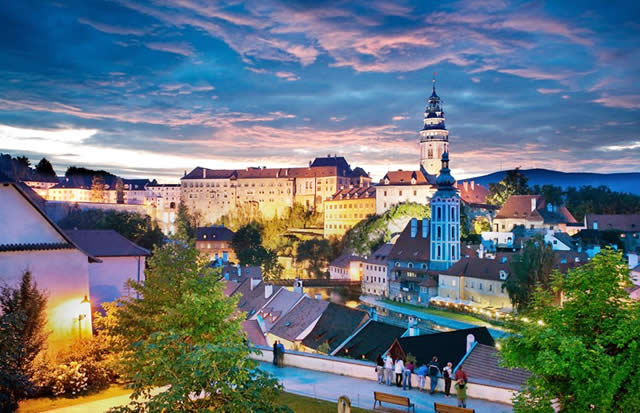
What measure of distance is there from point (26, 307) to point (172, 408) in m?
9.32

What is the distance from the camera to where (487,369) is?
18562 millimetres

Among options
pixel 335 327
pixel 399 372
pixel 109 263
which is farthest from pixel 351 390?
pixel 335 327

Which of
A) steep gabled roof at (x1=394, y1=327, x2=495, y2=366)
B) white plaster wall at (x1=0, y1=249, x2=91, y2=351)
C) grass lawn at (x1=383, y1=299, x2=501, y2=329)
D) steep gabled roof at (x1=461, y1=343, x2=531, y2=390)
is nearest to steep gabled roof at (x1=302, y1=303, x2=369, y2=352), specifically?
→ steep gabled roof at (x1=394, y1=327, x2=495, y2=366)

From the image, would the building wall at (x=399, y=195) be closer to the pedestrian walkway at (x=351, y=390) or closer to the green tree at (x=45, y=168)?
the green tree at (x=45, y=168)

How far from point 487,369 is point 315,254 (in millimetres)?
95402

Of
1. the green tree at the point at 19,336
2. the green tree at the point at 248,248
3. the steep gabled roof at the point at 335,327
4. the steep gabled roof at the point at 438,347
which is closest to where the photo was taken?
the green tree at the point at 19,336

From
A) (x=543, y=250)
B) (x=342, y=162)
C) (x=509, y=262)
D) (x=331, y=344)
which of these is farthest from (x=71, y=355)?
(x=342, y=162)

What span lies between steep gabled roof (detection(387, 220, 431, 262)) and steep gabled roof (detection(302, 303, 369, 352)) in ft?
150

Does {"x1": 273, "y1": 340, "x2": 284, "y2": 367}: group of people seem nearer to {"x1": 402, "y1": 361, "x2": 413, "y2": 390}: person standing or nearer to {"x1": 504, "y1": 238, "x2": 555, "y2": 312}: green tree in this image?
{"x1": 402, "y1": 361, "x2": 413, "y2": 390}: person standing

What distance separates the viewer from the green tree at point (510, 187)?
104m

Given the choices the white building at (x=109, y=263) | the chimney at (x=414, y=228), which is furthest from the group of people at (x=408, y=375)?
the chimney at (x=414, y=228)

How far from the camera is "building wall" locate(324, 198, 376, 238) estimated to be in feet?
391

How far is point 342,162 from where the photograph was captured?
477 ft

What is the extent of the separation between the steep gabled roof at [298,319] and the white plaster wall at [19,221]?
67.7 ft
